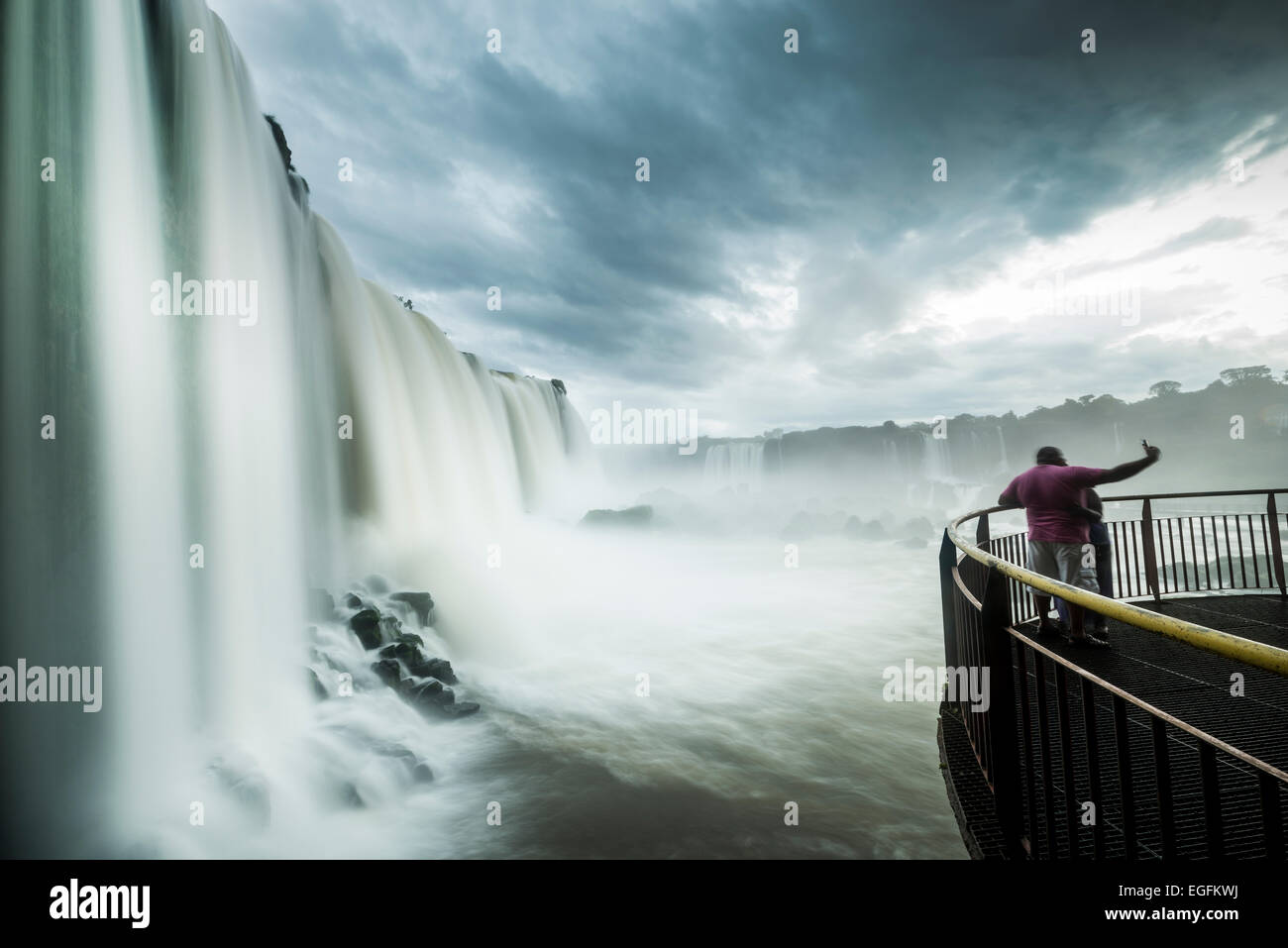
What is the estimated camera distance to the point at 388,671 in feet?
31.9

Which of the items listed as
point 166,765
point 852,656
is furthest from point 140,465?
point 852,656

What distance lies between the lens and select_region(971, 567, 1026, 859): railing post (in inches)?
110

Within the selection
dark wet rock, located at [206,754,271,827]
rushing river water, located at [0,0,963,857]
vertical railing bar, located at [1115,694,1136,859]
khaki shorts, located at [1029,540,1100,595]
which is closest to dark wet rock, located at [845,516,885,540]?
rushing river water, located at [0,0,963,857]

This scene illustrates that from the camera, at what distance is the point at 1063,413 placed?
74.6 metres

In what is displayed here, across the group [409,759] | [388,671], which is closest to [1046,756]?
[409,759]

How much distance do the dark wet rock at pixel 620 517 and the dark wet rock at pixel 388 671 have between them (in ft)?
75.4

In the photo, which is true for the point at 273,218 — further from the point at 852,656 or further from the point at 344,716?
the point at 852,656

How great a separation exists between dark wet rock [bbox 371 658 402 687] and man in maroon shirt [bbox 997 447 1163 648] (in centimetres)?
936

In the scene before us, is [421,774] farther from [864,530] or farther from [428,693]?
[864,530]

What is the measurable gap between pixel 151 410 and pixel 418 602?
22.5ft

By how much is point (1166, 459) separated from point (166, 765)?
107 meters

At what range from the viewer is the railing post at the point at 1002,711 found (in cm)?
280

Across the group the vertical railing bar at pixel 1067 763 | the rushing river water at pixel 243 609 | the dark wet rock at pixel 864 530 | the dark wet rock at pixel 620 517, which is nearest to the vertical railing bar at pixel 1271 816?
the vertical railing bar at pixel 1067 763

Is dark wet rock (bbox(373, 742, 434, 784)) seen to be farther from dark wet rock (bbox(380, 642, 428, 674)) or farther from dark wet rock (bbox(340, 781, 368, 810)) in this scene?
dark wet rock (bbox(380, 642, 428, 674))
